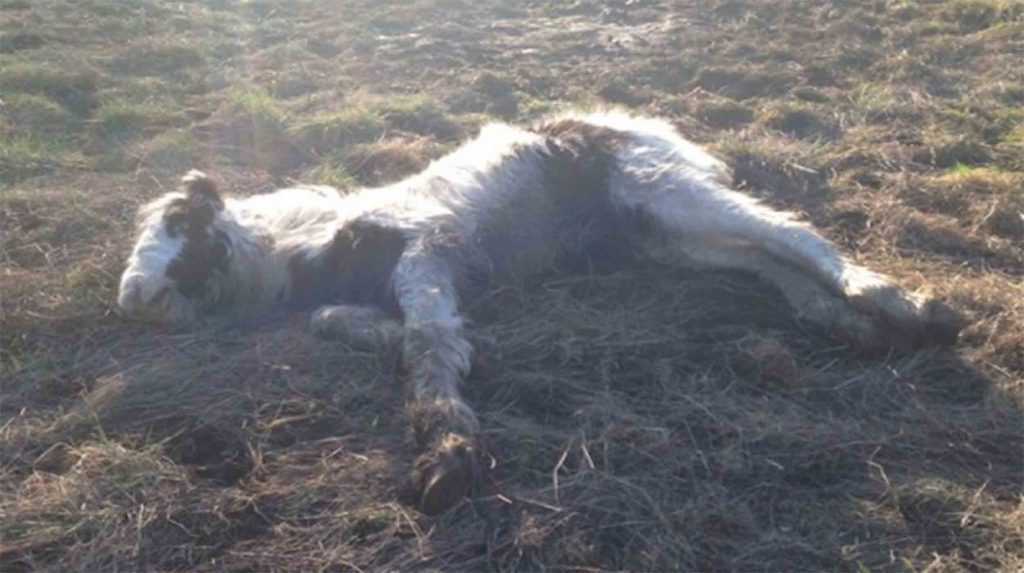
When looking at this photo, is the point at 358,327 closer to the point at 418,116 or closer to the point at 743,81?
the point at 418,116

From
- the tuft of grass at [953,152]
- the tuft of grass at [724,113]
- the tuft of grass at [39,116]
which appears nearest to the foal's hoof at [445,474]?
the tuft of grass at [953,152]

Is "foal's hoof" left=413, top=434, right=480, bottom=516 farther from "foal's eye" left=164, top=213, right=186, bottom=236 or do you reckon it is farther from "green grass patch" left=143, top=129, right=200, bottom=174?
"green grass patch" left=143, top=129, right=200, bottom=174

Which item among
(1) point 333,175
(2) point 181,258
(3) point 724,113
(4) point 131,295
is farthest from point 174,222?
(3) point 724,113

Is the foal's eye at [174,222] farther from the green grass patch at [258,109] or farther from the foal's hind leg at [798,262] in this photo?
the green grass patch at [258,109]

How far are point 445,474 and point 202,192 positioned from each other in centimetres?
221

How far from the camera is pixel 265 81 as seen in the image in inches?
330

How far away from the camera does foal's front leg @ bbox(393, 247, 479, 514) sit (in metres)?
3.10

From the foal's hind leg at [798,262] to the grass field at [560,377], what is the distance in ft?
0.38

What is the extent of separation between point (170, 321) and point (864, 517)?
2.86m

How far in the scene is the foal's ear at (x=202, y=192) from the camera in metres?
4.58

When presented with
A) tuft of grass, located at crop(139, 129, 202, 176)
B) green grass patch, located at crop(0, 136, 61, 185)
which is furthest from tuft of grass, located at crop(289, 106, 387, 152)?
green grass patch, located at crop(0, 136, 61, 185)

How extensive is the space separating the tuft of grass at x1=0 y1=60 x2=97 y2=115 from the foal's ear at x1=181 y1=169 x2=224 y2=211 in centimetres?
332

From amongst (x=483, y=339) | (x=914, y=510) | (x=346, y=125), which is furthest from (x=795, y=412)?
(x=346, y=125)

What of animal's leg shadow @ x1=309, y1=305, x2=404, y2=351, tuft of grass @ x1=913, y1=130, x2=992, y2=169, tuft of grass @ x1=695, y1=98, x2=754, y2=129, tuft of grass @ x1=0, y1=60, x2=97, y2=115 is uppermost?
animal's leg shadow @ x1=309, y1=305, x2=404, y2=351
